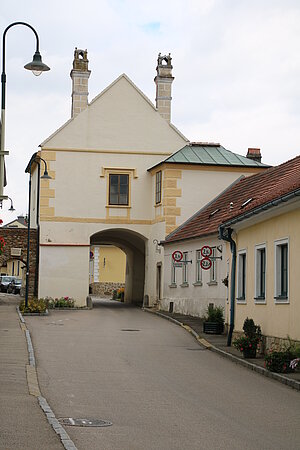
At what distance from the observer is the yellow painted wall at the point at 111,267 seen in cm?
7144

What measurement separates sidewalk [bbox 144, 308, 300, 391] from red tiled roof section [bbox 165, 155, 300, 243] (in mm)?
3604

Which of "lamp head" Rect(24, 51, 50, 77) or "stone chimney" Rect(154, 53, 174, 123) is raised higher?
"stone chimney" Rect(154, 53, 174, 123)

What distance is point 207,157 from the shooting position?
4284 centimetres

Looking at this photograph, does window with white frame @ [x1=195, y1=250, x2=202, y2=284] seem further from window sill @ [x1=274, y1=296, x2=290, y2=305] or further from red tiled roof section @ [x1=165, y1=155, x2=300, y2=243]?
window sill @ [x1=274, y1=296, x2=290, y2=305]

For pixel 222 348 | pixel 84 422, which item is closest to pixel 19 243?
pixel 222 348

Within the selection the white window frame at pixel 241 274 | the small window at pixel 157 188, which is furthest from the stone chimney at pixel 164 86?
the white window frame at pixel 241 274

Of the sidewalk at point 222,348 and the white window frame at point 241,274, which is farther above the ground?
the white window frame at point 241,274

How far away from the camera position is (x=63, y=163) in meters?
43.0

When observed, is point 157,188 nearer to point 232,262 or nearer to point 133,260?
point 133,260

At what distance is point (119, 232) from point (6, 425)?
3590 centimetres

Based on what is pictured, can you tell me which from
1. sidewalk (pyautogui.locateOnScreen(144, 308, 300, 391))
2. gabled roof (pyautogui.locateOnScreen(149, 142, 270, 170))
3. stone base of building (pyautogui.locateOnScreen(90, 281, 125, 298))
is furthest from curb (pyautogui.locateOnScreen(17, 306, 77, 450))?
stone base of building (pyautogui.locateOnScreen(90, 281, 125, 298))

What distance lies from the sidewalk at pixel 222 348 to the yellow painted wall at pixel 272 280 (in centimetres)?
93

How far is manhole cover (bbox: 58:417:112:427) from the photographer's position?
10664 millimetres

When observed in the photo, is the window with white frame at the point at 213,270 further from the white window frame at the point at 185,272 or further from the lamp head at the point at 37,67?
the lamp head at the point at 37,67
